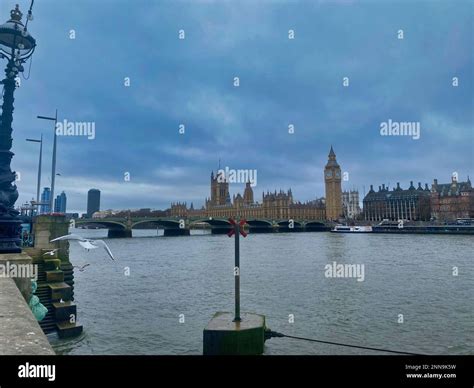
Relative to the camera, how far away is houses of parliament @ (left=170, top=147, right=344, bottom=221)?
135125 millimetres

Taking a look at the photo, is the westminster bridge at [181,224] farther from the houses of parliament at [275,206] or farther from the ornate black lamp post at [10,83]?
the ornate black lamp post at [10,83]

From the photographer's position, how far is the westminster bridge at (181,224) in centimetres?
6848

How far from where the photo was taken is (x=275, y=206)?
135 m

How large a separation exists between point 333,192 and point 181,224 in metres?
87.0

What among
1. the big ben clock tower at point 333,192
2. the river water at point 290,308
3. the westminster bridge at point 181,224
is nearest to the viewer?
the river water at point 290,308

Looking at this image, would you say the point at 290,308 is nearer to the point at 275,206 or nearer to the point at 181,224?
the point at 181,224

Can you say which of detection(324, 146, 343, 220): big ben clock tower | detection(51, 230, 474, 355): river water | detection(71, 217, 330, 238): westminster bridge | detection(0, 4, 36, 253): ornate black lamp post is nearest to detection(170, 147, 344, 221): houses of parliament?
detection(324, 146, 343, 220): big ben clock tower

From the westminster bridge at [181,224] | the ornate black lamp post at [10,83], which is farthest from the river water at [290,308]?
the westminster bridge at [181,224]

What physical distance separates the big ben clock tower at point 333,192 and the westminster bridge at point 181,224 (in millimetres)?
30129

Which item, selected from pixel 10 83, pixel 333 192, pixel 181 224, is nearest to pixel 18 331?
pixel 10 83
